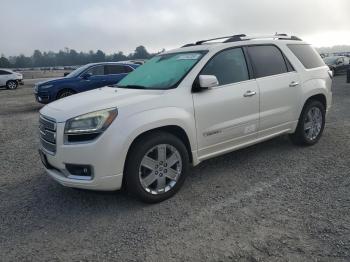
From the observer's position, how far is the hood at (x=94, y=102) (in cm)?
370

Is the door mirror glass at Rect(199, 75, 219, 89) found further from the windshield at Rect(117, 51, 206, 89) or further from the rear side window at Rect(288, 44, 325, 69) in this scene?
the rear side window at Rect(288, 44, 325, 69)

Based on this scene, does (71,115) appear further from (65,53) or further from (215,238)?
(65,53)

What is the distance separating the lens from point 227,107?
14.4 ft

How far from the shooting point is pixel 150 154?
386 centimetres

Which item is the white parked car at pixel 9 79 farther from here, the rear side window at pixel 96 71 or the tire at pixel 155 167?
the tire at pixel 155 167

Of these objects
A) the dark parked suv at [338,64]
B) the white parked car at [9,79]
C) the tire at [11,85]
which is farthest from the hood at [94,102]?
the dark parked suv at [338,64]

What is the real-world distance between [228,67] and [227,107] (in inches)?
23.4

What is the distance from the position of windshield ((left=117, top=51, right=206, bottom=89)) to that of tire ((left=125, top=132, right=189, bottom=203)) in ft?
2.44

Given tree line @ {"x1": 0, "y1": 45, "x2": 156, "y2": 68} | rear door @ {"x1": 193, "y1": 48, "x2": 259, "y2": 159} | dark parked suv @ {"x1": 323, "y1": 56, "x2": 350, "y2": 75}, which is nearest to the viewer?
rear door @ {"x1": 193, "y1": 48, "x2": 259, "y2": 159}

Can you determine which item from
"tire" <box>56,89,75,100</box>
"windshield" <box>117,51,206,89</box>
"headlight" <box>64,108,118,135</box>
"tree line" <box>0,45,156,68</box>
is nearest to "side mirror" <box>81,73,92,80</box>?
"tire" <box>56,89,75,100</box>

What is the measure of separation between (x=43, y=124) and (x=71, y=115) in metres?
A: 0.59

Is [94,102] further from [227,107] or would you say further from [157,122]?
[227,107]

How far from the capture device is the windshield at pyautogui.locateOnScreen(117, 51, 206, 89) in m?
4.30

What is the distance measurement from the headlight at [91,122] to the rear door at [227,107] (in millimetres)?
1079
